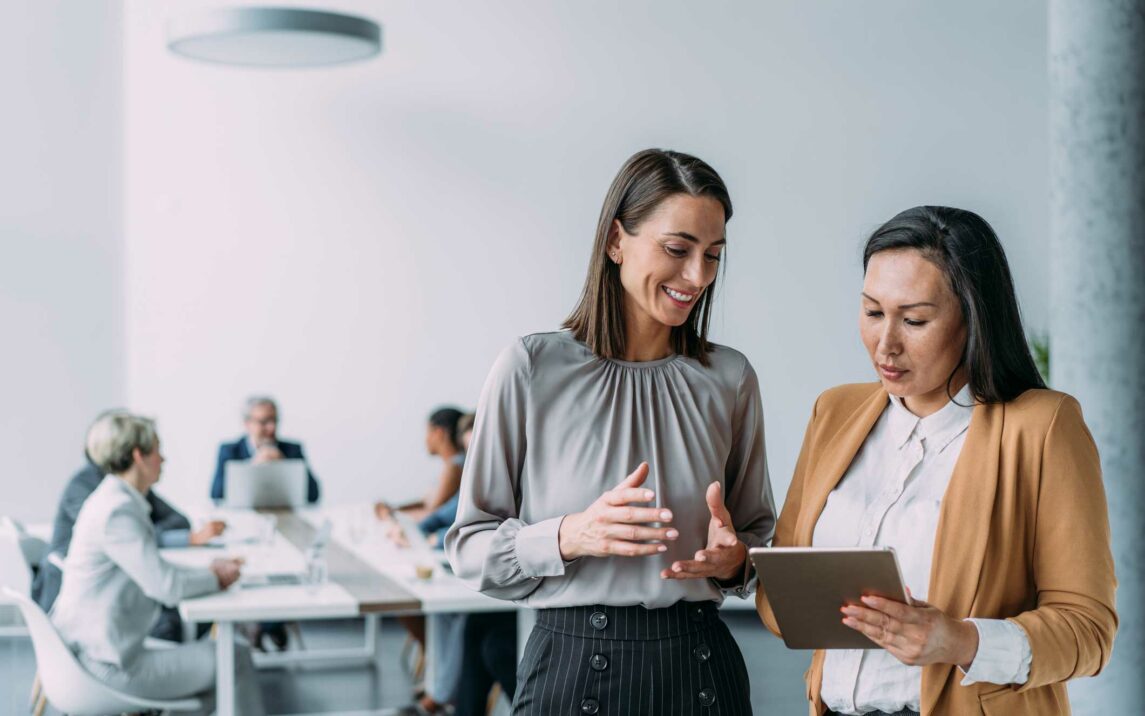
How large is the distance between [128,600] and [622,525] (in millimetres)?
3106

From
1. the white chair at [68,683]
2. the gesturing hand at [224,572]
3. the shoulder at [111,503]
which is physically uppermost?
the shoulder at [111,503]

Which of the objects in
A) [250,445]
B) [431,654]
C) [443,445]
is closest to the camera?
[431,654]

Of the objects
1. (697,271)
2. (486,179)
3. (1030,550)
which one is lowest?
(1030,550)

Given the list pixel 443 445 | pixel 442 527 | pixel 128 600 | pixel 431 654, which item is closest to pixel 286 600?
pixel 128 600

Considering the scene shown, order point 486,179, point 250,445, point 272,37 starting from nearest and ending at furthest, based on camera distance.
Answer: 1. point 272,37
2. point 250,445
3. point 486,179

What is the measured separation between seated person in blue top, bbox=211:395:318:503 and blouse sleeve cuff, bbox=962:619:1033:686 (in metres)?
5.90

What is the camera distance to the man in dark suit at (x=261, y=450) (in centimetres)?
714

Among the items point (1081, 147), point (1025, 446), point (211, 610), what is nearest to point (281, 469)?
point (211, 610)

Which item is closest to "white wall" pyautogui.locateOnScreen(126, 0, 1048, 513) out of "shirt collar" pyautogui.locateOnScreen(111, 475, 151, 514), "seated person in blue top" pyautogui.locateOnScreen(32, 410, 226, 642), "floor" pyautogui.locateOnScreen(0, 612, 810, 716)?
"floor" pyautogui.locateOnScreen(0, 612, 810, 716)

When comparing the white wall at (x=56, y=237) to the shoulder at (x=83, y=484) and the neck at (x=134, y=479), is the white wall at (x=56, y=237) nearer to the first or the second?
the shoulder at (x=83, y=484)

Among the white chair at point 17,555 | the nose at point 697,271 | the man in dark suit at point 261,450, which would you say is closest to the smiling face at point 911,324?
the nose at point 697,271

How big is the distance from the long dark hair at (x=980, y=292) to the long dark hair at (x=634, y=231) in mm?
351

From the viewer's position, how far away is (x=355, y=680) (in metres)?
6.41

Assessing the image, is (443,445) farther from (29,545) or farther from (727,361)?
(727,361)
